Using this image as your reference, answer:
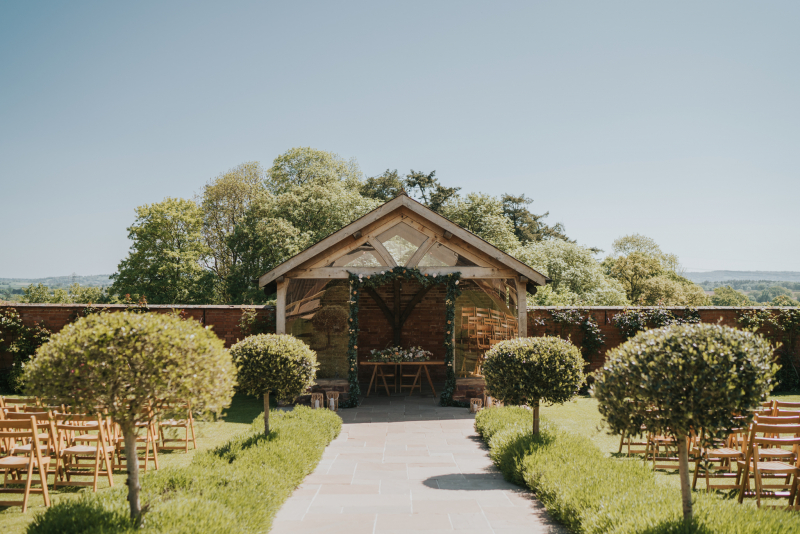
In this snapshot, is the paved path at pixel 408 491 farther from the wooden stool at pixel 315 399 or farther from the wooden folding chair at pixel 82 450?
the wooden folding chair at pixel 82 450

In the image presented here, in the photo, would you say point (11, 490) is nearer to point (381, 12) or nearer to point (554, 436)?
point (554, 436)

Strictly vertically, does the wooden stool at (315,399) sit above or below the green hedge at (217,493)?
below

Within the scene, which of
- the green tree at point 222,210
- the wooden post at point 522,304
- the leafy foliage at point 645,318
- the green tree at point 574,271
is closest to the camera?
the wooden post at point 522,304

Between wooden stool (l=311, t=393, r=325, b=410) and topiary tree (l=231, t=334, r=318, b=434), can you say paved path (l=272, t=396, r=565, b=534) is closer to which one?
topiary tree (l=231, t=334, r=318, b=434)

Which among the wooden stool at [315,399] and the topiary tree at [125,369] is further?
the wooden stool at [315,399]

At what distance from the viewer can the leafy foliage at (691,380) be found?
350 centimetres

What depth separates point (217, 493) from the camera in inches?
174

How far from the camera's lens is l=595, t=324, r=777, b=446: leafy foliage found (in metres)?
3.50

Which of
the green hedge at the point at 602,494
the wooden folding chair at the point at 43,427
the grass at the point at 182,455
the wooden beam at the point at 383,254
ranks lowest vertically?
the grass at the point at 182,455

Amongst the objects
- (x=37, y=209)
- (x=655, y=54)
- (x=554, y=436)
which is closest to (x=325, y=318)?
(x=554, y=436)

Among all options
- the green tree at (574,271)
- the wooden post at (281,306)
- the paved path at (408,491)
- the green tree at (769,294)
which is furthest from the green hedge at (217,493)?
the green tree at (769,294)

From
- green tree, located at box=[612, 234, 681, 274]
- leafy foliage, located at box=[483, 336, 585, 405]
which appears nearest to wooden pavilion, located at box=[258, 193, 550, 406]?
leafy foliage, located at box=[483, 336, 585, 405]

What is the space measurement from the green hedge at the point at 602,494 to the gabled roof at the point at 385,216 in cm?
460

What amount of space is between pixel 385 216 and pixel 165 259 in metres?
22.2
